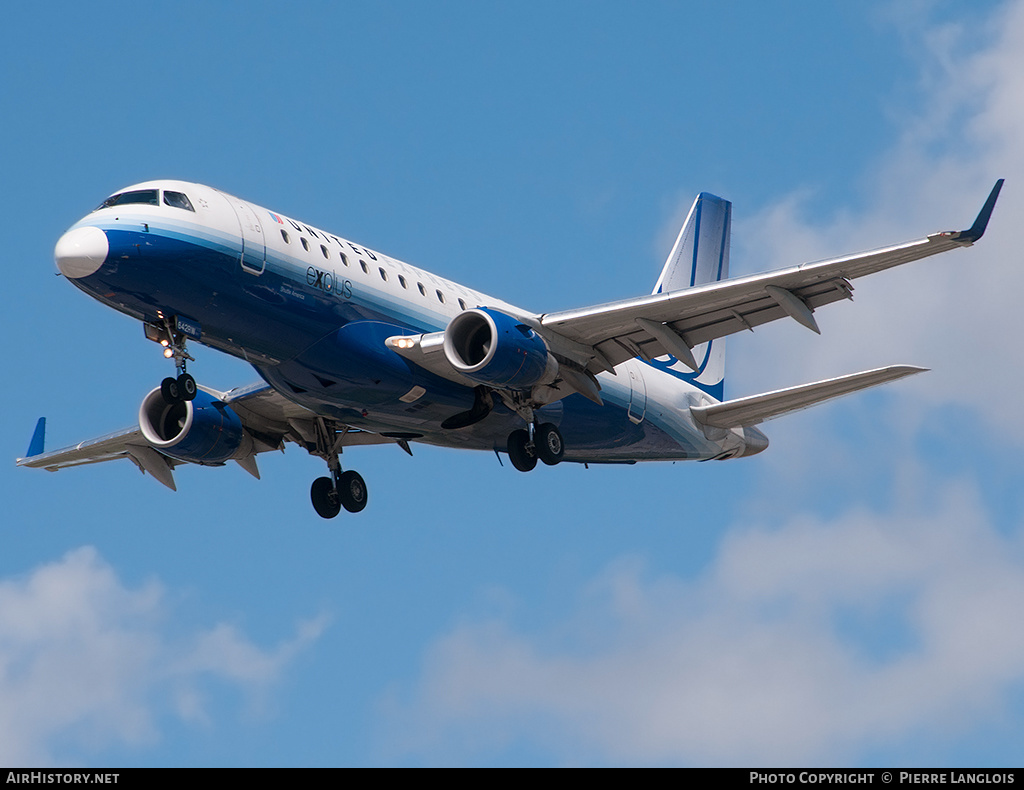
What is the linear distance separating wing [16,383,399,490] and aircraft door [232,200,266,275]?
5340 millimetres

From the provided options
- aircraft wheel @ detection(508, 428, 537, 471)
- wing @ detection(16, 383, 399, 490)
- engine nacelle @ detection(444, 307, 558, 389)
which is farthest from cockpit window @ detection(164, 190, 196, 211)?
aircraft wheel @ detection(508, 428, 537, 471)

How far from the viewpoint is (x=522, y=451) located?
34.4 m

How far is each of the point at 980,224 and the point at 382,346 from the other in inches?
481

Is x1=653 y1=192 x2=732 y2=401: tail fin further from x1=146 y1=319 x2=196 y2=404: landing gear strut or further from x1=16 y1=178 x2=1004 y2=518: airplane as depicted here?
x1=146 y1=319 x2=196 y2=404: landing gear strut

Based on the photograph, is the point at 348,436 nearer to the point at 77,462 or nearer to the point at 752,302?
the point at 77,462

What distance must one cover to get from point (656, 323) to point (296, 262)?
26.3ft

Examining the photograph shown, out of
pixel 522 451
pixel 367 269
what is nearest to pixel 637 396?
pixel 522 451

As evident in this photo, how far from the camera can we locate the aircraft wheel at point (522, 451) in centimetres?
3431

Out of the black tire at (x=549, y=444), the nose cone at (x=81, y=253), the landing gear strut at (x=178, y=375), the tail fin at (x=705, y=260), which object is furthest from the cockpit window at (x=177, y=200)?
the tail fin at (x=705, y=260)

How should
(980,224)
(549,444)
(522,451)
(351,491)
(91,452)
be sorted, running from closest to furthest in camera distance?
(980,224) < (549,444) < (522,451) < (351,491) < (91,452)

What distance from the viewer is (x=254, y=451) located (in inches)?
1479

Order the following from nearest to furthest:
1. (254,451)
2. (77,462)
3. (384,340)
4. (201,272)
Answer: (201,272) < (384,340) < (254,451) < (77,462)

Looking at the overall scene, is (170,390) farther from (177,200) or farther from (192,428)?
(192,428)
